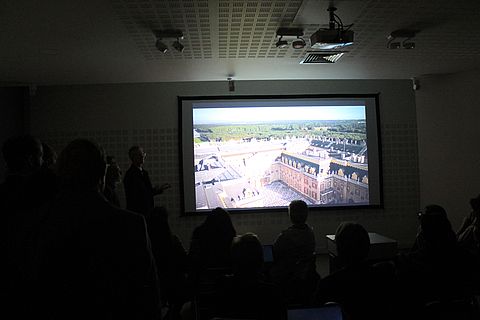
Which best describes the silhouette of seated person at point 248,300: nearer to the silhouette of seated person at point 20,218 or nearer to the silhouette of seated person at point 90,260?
the silhouette of seated person at point 90,260

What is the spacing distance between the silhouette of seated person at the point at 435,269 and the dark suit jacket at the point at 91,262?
4.35ft

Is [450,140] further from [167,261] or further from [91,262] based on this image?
[91,262]

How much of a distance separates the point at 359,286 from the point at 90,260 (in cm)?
120

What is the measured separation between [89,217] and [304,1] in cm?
225

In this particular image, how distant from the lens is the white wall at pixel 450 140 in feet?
17.1

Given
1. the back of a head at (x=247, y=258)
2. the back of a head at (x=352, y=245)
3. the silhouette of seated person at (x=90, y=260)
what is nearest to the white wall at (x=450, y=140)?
the back of a head at (x=352, y=245)

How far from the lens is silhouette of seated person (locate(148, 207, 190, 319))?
2.91 metres

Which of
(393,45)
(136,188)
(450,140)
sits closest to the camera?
(393,45)

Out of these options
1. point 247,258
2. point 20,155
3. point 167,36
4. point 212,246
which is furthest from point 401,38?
point 20,155

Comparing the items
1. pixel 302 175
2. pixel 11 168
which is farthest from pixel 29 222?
pixel 302 175

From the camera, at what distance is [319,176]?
20.0 ft

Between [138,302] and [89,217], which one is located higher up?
[89,217]

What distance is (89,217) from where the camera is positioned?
1185 mm

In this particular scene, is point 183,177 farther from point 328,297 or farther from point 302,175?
point 328,297
